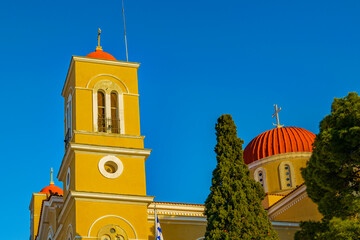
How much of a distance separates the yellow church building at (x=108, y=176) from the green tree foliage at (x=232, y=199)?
424 centimetres

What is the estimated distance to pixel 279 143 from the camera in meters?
43.2

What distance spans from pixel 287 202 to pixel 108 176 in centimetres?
1054

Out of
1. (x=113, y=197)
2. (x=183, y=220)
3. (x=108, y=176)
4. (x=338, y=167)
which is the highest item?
(x=108, y=176)

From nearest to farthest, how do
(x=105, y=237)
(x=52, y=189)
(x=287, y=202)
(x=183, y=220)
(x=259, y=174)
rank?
(x=105, y=237), (x=183, y=220), (x=287, y=202), (x=52, y=189), (x=259, y=174)

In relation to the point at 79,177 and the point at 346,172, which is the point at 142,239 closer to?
the point at 79,177

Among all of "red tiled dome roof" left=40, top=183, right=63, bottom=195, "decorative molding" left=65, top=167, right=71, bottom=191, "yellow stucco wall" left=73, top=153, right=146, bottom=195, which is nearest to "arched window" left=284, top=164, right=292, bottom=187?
"red tiled dome roof" left=40, top=183, right=63, bottom=195

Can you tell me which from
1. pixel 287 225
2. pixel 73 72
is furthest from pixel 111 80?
pixel 287 225

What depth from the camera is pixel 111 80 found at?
31078mm

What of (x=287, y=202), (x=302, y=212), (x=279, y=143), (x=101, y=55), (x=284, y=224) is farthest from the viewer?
(x=279, y=143)

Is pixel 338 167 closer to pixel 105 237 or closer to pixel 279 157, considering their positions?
pixel 105 237

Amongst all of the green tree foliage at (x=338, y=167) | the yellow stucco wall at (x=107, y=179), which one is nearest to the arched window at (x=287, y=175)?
the yellow stucco wall at (x=107, y=179)

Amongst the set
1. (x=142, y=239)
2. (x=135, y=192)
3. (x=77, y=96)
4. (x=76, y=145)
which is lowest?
(x=142, y=239)

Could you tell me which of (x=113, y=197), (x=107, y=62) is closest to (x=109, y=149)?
(x=113, y=197)

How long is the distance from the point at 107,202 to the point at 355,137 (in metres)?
10.6
